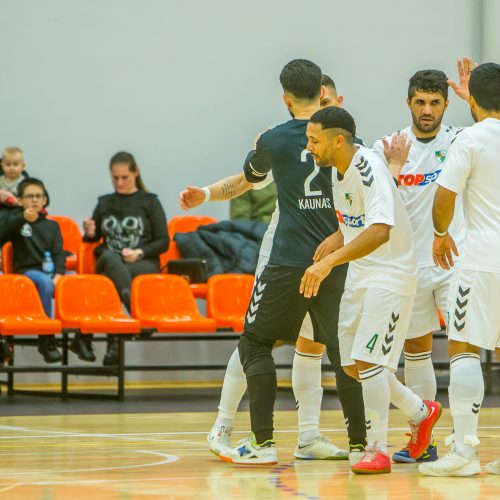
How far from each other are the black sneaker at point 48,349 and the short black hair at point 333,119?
516 cm

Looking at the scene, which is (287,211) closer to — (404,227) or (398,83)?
(404,227)

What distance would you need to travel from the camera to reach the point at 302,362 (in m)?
5.74

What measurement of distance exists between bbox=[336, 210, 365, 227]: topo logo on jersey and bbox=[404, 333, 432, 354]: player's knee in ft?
3.36

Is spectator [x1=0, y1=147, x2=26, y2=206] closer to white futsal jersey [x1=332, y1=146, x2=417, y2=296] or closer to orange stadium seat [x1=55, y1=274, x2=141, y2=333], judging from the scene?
orange stadium seat [x1=55, y1=274, x2=141, y2=333]

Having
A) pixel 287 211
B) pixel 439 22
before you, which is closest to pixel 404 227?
pixel 287 211

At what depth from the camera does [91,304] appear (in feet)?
32.0

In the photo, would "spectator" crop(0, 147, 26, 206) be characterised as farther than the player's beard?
Yes

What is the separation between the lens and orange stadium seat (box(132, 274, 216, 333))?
31.9 feet

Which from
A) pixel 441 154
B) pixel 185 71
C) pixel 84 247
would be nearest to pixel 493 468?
pixel 441 154

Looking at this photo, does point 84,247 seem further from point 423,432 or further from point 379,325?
point 379,325

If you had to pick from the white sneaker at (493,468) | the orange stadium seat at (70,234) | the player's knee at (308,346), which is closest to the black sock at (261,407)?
the player's knee at (308,346)

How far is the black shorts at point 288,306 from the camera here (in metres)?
5.31

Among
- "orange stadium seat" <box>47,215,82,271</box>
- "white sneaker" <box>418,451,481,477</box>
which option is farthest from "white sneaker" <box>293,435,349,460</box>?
"orange stadium seat" <box>47,215,82,271</box>

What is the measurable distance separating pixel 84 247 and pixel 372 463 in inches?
242
